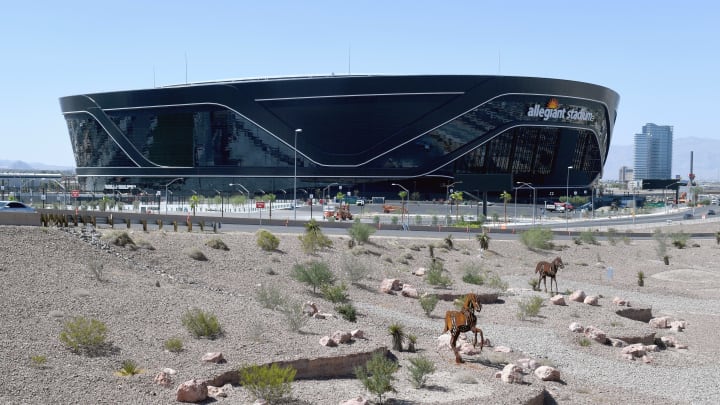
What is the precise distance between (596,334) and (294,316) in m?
10.9

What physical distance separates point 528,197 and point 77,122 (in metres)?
85.6

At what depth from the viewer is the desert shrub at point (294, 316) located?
2367 centimetres

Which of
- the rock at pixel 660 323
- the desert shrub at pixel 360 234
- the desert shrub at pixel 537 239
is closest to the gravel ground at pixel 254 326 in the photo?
the rock at pixel 660 323

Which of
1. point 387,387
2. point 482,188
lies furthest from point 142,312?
point 482,188

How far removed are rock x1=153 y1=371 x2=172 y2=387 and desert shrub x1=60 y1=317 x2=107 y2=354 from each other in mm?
2381

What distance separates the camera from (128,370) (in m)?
18.0

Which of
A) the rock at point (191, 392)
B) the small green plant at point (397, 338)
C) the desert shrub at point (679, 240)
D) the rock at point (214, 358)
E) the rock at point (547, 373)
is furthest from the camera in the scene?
the desert shrub at point (679, 240)

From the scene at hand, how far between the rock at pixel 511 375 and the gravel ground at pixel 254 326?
0.27m

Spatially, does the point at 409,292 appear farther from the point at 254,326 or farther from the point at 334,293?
the point at 254,326

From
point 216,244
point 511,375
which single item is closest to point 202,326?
point 511,375

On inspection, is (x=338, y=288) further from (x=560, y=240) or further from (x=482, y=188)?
(x=482, y=188)

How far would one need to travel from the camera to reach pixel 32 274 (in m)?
26.0

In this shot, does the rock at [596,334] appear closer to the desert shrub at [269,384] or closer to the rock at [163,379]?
the desert shrub at [269,384]

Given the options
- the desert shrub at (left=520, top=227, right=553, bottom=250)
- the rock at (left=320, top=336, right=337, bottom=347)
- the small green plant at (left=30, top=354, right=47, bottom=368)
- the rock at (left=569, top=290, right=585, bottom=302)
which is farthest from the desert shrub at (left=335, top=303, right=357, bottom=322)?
the desert shrub at (left=520, top=227, right=553, bottom=250)
